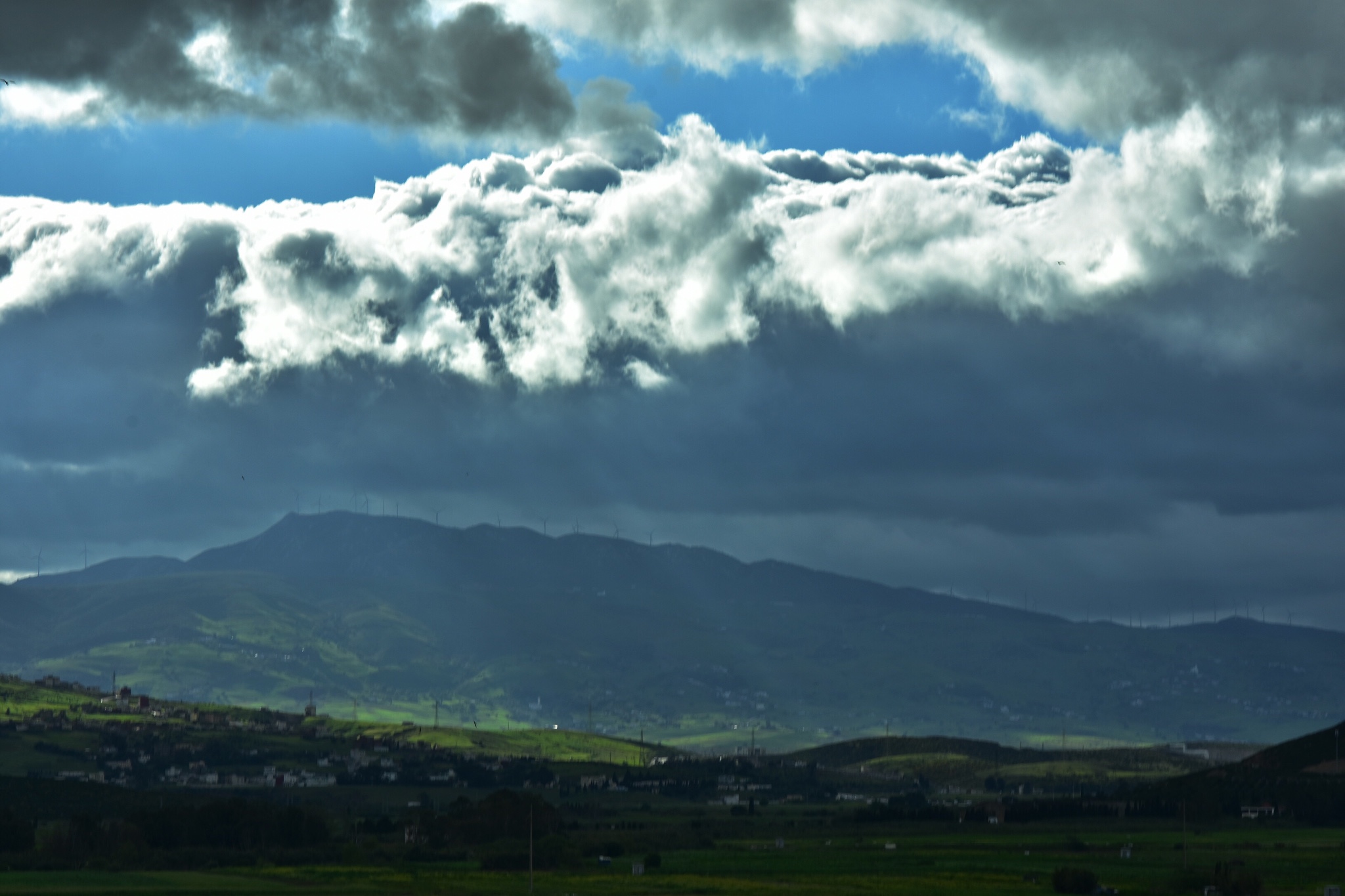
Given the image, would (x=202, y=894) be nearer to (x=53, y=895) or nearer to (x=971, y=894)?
(x=53, y=895)

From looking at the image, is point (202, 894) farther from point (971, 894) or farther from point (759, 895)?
point (971, 894)

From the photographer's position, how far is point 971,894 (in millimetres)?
198625

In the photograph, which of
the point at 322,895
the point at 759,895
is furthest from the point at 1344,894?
the point at 322,895

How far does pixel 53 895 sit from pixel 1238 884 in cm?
13323

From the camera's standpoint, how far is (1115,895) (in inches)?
7830

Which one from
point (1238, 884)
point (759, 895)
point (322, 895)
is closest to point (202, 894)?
point (322, 895)

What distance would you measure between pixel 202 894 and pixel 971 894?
3435 inches

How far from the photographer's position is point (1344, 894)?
19700 cm

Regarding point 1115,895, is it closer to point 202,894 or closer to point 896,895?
point 896,895

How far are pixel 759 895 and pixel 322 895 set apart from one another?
164 ft

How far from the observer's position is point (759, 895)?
200 meters

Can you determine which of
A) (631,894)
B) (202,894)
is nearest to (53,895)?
(202,894)

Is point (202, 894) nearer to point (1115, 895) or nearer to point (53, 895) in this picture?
point (53, 895)

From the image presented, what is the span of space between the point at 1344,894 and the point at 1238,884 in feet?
37.6
